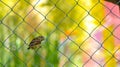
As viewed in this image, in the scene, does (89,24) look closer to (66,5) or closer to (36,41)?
(66,5)

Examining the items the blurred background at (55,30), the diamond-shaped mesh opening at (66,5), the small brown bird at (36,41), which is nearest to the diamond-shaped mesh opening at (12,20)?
the blurred background at (55,30)

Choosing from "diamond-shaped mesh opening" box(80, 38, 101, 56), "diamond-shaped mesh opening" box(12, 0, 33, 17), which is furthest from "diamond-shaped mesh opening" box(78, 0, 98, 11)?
"diamond-shaped mesh opening" box(12, 0, 33, 17)

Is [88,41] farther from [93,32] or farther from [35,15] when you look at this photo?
[35,15]

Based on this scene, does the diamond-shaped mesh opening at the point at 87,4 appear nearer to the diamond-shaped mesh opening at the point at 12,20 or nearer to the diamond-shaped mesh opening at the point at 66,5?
the diamond-shaped mesh opening at the point at 66,5

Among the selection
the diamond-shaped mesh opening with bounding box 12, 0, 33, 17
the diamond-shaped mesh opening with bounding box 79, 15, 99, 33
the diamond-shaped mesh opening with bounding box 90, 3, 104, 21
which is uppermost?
the diamond-shaped mesh opening with bounding box 12, 0, 33, 17

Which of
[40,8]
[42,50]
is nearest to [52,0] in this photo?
[40,8]

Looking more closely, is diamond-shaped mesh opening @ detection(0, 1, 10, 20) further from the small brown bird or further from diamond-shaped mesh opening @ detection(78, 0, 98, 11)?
diamond-shaped mesh opening @ detection(78, 0, 98, 11)

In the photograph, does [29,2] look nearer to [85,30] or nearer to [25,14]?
[25,14]

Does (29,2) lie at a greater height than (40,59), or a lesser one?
greater

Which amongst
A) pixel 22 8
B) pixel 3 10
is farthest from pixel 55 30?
pixel 3 10
